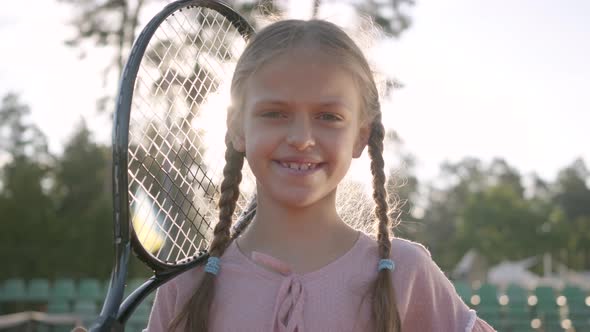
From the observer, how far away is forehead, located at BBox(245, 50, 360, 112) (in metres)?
1.71

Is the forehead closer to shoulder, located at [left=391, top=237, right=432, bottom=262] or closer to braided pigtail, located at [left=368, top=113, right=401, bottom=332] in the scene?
braided pigtail, located at [left=368, top=113, right=401, bottom=332]

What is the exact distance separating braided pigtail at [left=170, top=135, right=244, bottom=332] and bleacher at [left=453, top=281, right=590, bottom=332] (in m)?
7.40

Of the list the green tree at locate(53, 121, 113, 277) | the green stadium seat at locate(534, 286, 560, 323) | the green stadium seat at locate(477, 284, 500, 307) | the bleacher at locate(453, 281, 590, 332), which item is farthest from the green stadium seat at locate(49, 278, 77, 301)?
the green stadium seat at locate(534, 286, 560, 323)

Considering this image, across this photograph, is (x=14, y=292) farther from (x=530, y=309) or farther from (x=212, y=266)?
(x=212, y=266)

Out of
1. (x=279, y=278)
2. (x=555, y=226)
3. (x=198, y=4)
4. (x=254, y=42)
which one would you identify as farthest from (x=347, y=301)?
(x=555, y=226)

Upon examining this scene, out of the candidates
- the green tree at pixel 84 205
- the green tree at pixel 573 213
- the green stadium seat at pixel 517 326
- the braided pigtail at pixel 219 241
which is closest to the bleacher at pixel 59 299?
the green tree at pixel 84 205

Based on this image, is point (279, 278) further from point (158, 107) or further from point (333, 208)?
point (158, 107)

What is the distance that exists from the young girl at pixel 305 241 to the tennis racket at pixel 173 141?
0.58ft

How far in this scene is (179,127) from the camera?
2.20 meters

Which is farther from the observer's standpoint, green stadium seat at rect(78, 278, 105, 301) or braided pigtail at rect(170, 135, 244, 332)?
green stadium seat at rect(78, 278, 105, 301)

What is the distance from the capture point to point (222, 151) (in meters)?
2.20

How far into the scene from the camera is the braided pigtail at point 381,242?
1641mm

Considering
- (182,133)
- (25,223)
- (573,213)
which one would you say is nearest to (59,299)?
(25,223)

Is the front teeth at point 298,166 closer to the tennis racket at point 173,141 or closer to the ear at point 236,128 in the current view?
the ear at point 236,128
